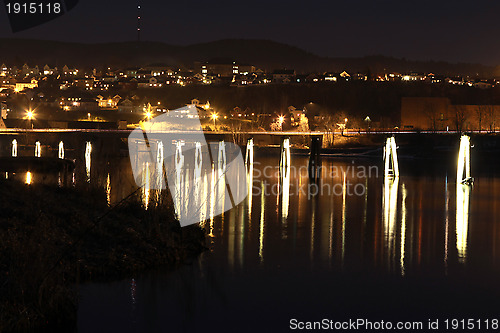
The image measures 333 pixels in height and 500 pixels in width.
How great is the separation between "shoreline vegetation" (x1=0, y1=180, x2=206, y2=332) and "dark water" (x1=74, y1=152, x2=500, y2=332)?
358 mm

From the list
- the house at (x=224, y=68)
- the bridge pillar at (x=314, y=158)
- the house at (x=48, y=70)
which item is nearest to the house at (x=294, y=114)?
the bridge pillar at (x=314, y=158)

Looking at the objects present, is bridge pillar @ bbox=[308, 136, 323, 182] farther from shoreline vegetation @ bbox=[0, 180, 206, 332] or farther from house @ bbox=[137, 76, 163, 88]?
house @ bbox=[137, 76, 163, 88]

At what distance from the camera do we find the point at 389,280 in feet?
40.1

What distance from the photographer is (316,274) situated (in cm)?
1254

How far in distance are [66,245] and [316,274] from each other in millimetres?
4125

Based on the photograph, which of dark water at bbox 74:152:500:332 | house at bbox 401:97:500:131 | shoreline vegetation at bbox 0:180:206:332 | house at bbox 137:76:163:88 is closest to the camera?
shoreline vegetation at bbox 0:180:206:332

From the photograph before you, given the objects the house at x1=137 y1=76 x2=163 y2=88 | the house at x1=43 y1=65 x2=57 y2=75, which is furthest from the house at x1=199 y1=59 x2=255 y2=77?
the house at x1=43 y1=65 x2=57 y2=75

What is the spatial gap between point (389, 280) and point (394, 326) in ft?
7.85

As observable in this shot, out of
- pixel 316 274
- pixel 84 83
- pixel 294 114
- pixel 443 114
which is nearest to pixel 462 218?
pixel 316 274

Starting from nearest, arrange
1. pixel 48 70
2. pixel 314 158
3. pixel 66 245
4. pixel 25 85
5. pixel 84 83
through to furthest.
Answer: pixel 66 245 < pixel 314 158 < pixel 84 83 < pixel 25 85 < pixel 48 70

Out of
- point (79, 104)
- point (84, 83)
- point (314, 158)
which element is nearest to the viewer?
point (314, 158)

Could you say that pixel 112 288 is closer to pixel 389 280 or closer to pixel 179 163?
pixel 389 280

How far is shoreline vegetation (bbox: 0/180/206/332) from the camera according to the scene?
8.92 m

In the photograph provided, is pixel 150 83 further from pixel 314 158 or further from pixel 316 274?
pixel 316 274
